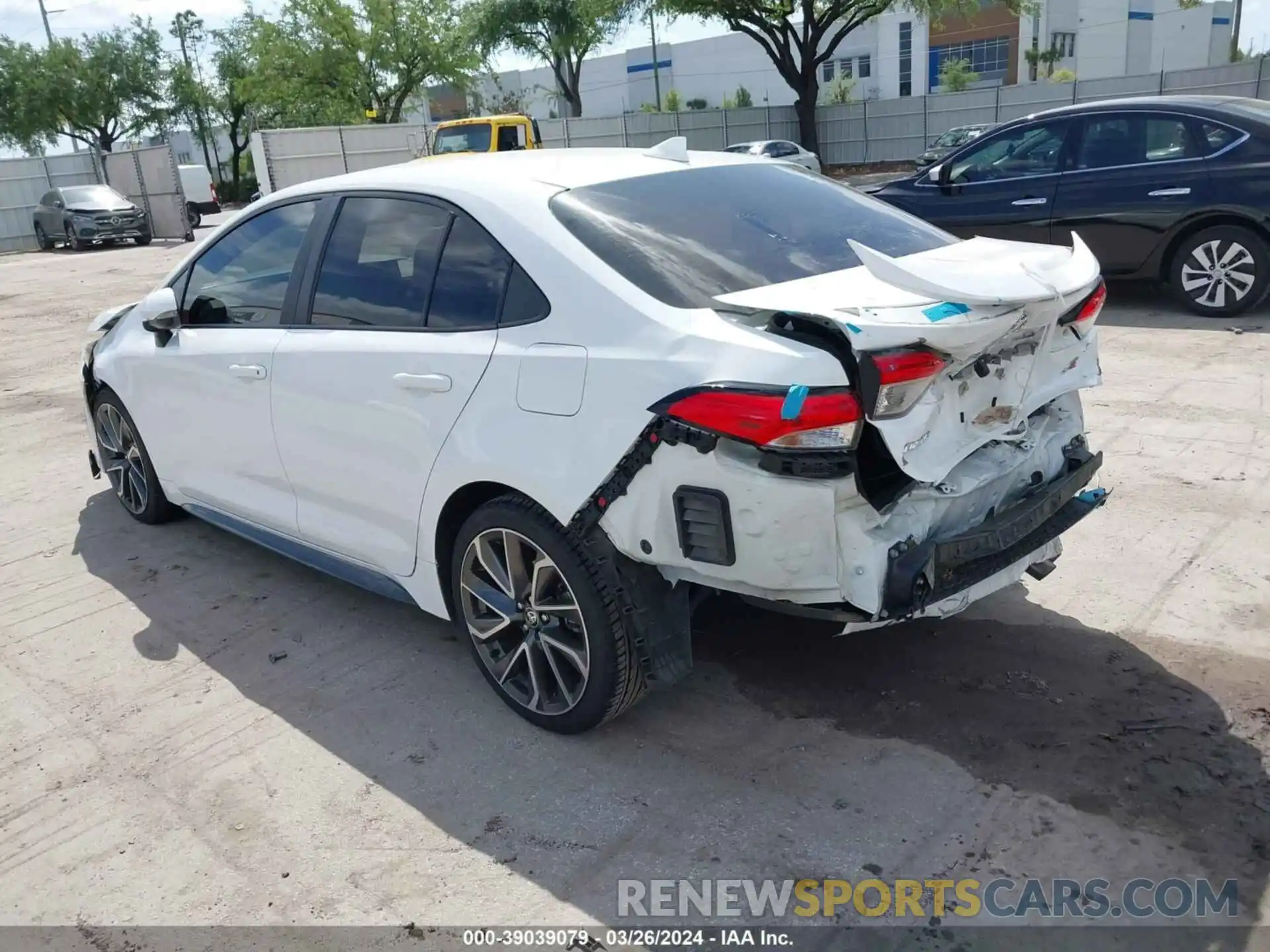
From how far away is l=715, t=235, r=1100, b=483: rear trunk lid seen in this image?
109 inches

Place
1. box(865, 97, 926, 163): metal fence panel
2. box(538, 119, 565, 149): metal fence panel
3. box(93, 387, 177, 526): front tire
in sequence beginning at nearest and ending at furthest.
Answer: box(93, 387, 177, 526): front tire < box(538, 119, 565, 149): metal fence panel < box(865, 97, 926, 163): metal fence panel

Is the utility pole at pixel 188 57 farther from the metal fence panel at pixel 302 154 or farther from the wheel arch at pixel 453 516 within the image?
the wheel arch at pixel 453 516

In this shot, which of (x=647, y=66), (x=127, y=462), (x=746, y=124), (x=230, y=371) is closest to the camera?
(x=230, y=371)

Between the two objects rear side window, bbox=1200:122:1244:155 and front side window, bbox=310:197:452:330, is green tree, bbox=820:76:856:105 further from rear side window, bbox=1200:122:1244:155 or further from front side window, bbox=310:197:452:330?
front side window, bbox=310:197:452:330

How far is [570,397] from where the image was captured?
310 cm

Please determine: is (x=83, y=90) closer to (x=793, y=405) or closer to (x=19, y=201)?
(x=19, y=201)

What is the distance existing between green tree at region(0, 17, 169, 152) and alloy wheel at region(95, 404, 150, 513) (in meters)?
49.6

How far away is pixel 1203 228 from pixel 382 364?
7355mm

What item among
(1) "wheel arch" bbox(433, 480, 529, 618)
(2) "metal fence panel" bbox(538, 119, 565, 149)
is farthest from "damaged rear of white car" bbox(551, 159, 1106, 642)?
(2) "metal fence panel" bbox(538, 119, 565, 149)

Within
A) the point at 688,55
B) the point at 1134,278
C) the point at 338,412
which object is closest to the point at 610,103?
the point at 688,55

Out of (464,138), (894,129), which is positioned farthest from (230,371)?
(894,129)

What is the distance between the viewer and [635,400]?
2.94 m

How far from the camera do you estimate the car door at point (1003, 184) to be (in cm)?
910

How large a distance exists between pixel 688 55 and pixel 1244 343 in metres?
72.5
